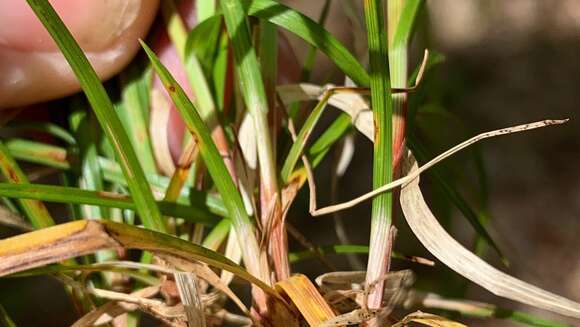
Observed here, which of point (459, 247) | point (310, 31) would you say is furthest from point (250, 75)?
point (459, 247)

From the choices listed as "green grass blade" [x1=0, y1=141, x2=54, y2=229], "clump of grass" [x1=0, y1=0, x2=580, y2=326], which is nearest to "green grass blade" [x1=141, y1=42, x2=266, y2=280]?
"clump of grass" [x1=0, y1=0, x2=580, y2=326]

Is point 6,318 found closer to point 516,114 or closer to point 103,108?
point 103,108

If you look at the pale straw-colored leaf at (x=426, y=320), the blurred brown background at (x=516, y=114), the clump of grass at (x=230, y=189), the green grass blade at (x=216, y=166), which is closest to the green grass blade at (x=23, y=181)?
the clump of grass at (x=230, y=189)

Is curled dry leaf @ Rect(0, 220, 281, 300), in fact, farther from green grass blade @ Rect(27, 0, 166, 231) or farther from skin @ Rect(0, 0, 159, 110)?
skin @ Rect(0, 0, 159, 110)

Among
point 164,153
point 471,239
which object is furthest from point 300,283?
point 471,239

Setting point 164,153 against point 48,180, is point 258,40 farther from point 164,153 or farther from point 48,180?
point 48,180

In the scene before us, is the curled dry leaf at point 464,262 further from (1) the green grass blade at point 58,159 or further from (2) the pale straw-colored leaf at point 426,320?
(1) the green grass blade at point 58,159

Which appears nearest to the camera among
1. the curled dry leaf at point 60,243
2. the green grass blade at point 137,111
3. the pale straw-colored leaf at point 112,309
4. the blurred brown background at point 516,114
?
the curled dry leaf at point 60,243

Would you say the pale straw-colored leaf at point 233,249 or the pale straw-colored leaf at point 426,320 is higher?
the pale straw-colored leaf at point 233,249
